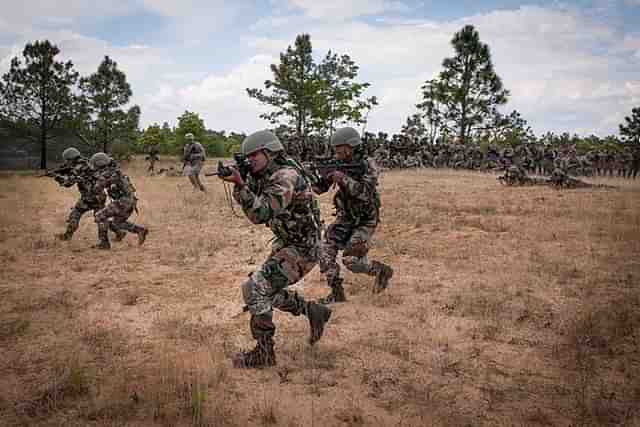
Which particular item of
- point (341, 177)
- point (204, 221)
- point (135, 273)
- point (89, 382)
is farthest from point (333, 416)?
point (204, 221)

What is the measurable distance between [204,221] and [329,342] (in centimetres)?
745

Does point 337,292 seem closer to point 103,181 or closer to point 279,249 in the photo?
point 279,249

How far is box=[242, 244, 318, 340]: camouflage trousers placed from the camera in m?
4.12

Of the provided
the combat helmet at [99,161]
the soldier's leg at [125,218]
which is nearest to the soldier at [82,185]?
the soldier's leg at [125,218]

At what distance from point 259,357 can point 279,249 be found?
37.2 inches

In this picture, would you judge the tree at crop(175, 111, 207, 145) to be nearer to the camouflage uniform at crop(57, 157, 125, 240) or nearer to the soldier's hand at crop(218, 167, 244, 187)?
the camouflage uniform at crop(57, 157, 125, 240)

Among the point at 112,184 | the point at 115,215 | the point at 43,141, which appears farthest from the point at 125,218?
the point at 43,141

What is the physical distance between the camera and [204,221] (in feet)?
38.2

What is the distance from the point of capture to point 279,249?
4.41 metres

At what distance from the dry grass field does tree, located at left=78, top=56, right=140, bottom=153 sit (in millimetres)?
25438

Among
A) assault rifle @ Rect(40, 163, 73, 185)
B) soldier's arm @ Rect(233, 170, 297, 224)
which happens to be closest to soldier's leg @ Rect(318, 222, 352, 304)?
soldier's arm @ Rect(233, 170, 297, 224)

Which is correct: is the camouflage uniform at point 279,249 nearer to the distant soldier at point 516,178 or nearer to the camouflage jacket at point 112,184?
the camouflage jacket at point 112,184

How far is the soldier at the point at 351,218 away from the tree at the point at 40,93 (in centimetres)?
3078

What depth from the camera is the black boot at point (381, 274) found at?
19.6 feet
